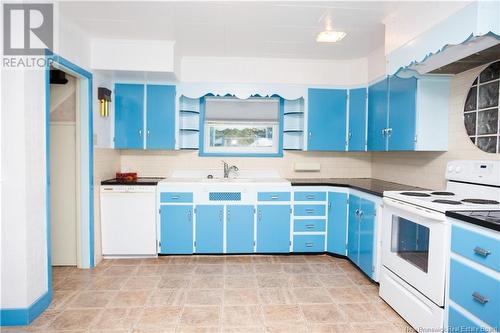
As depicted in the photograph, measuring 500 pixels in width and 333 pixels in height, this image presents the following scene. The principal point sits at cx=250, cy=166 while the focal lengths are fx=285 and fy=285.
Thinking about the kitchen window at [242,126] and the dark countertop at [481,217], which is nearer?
the dark countertop at [481,217]

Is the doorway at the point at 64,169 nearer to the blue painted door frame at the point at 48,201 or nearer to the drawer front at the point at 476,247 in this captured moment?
the blue painted door frame at the point at 48,201

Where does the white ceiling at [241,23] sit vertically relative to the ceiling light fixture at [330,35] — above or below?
above

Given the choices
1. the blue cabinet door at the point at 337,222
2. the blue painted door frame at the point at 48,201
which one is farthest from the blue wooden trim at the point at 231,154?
the blue painted door frame at the point at 48,201

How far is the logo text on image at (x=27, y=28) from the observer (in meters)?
2.02

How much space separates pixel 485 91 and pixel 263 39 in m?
2.09

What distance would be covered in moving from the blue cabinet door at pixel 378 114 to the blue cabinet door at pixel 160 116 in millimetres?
2502

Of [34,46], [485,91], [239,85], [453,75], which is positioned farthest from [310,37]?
[34,46]

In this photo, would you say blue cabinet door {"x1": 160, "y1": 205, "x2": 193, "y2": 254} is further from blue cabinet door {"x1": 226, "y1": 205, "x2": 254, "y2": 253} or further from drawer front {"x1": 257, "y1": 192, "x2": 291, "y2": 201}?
drawer front {"x1": 257, "y1": 192, "x2": 291, "y2": 201}

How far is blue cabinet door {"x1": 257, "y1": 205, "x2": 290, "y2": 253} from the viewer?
3475 millimetres

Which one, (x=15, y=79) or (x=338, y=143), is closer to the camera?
(x=15, y=79)

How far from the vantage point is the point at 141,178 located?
3855mm

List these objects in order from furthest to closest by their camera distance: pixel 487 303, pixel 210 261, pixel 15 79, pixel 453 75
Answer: pixel 210 261
pixel 453 75
pixel 15 79
pixel 487 303

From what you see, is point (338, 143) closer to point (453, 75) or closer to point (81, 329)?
point (453, 75)

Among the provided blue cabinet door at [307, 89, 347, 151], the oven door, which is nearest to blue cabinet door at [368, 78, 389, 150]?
blue cabinet door at [307, 89, 347, 151]
